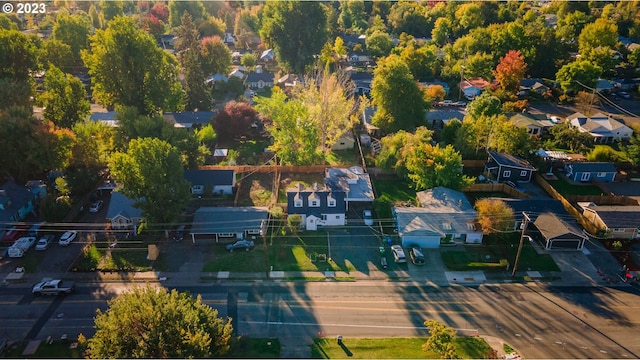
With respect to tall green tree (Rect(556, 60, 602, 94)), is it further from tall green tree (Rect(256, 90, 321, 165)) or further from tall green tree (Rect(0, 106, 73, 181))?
tall green tree (Rect(0, 106, 73, 181))

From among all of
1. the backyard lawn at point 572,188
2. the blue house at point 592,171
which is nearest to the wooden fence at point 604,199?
the backyard lawn at point 572,188

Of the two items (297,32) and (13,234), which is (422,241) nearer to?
(13,234)

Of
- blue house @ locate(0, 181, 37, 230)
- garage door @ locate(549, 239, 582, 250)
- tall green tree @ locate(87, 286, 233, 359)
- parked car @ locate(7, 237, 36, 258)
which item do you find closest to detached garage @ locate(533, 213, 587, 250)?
garage door @ locate(549, 239, 582, 250)

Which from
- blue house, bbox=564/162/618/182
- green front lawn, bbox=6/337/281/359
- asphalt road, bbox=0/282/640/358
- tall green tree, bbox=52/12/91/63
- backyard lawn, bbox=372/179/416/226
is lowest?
green front lawn, bbox=6/337/281/359

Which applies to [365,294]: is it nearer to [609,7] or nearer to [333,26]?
[333,26]

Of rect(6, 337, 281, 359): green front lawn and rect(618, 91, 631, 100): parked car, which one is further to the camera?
rect(618, 91, 631, 100): parked car

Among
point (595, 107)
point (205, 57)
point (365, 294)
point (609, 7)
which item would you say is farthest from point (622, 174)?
point (609, 7)
